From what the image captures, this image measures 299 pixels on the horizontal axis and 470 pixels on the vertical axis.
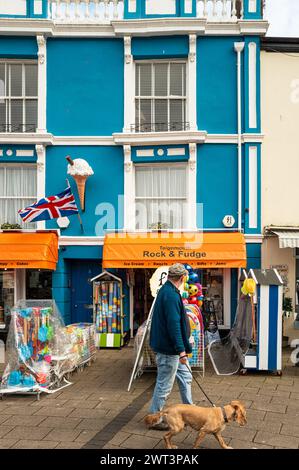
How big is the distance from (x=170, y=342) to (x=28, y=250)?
6.90 meters

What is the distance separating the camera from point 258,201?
13172 mm

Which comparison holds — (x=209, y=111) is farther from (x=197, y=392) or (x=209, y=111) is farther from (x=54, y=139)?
(x=197, y=392)

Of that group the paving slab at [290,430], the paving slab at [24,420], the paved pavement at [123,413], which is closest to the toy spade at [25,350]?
the paved pavement at [123,413]

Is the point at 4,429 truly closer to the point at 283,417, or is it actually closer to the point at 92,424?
the point at 92,424

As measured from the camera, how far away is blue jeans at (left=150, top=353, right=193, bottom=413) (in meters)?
6.47

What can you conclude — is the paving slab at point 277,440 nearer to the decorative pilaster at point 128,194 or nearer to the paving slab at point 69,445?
the paving slab at point 69,445

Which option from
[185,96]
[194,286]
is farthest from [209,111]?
[194,286]

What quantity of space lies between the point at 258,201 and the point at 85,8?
6.73 meters

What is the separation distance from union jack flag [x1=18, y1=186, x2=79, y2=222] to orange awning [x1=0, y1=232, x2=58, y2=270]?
640 millimetres

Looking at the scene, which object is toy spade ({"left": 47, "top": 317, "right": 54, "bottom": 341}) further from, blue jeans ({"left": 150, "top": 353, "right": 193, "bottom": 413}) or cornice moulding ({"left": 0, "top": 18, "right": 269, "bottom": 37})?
cornice moulding ({"left": 0, "top": 18, "right": 269, "bottom": 37})

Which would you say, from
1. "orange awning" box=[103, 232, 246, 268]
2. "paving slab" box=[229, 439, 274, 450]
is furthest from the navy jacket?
"orange awning" box=[103, 232, 246, 268]

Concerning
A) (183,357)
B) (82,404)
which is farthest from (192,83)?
(183,357)

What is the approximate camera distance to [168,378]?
6492 mm

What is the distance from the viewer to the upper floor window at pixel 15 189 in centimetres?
1370
